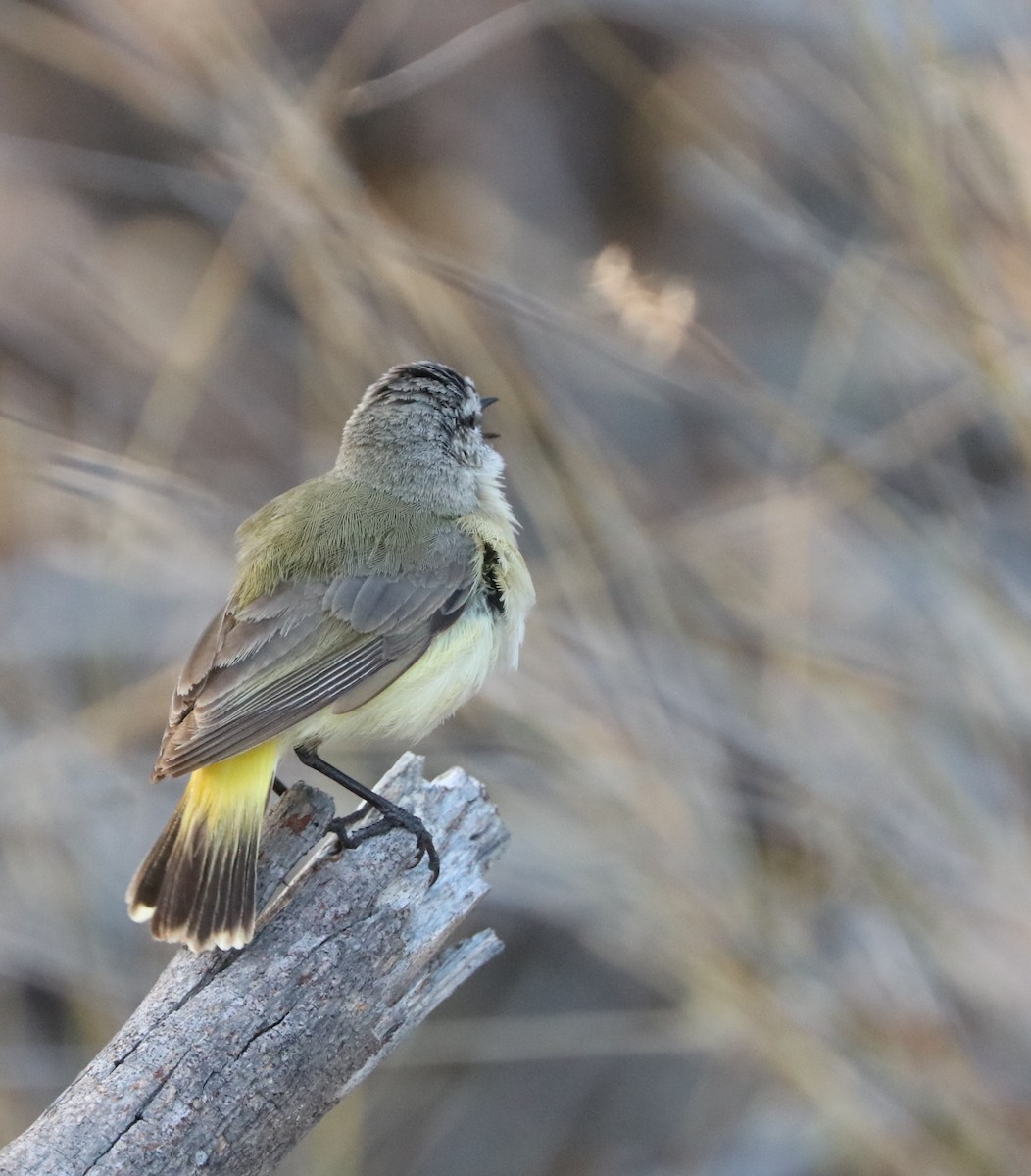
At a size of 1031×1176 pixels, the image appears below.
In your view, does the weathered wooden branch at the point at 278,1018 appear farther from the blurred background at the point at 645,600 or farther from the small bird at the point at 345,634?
the blurred background at the point at 645,600

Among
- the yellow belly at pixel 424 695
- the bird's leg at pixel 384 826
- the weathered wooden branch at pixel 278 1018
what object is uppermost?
the yellow belly at pixel 424 695

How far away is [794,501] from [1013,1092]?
205 centimetres

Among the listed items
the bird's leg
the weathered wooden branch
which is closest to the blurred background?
the bird's leg

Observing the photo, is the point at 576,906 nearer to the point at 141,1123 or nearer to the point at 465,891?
the point at 465,891

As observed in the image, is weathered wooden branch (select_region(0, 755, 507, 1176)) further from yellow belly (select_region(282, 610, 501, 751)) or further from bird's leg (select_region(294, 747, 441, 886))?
yellow belly (select_region(282, 610, 501, 751))

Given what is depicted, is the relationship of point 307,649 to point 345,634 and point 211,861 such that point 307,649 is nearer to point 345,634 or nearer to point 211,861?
point 345,634

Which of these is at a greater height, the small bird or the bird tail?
the small bird

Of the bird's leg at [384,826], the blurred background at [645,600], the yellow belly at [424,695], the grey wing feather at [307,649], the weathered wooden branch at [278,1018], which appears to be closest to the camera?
the weathered wooden branch at [278,1018]

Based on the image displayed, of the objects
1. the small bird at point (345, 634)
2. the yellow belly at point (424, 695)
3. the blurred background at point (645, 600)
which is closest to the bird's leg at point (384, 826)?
the small bird at point (345, 634)

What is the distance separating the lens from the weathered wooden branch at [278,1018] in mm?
2338

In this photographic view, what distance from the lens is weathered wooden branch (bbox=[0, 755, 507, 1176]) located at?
234cm

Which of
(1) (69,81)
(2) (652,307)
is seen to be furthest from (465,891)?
(1) (69,81)

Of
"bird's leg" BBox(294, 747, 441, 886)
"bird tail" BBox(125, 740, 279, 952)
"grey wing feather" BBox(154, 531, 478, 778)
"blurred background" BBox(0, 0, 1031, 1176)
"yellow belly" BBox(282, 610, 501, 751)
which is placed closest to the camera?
"bird tail" BBox(125, 740, 279, 952)

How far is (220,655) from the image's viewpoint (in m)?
3.32
